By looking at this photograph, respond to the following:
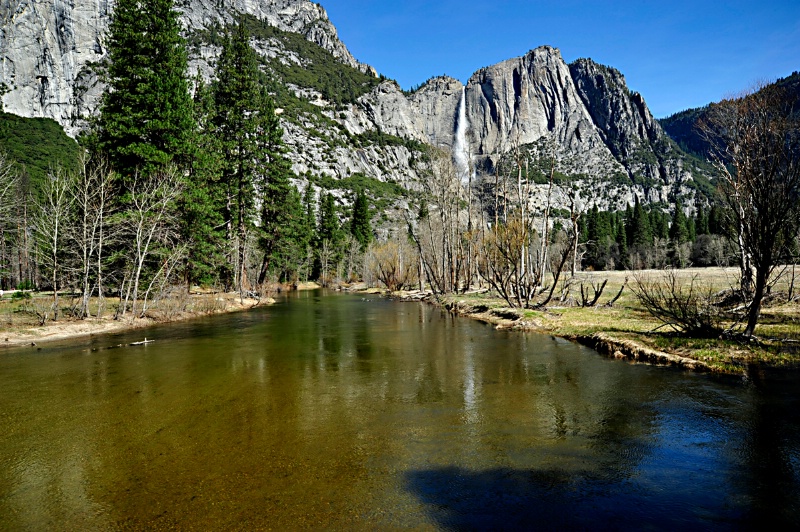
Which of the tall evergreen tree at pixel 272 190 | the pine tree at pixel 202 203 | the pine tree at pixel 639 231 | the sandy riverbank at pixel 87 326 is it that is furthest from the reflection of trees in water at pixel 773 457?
the pine tree at pixel 639 231

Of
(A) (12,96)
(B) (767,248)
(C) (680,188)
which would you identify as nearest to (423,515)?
(B) (767,248)

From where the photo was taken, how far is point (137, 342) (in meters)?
18.6

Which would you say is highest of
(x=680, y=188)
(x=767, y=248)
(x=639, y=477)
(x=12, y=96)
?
(x=12, y=96)

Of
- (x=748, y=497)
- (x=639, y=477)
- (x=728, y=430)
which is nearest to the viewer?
(x=748, y=497)

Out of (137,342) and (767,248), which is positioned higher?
(767,248)

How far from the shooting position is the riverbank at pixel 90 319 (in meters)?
19.2

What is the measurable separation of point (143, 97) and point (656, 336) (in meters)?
33.5

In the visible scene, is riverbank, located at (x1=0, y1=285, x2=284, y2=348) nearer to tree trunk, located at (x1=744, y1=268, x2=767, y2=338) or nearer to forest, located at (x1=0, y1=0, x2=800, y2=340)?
forest, located at (x1=0, y1=0, x2=800, y2=340)

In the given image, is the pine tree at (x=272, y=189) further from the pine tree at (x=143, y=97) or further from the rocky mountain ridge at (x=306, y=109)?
the rocky mountain ridge at (x=306, y=109)

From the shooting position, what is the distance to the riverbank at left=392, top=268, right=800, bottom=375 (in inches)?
488

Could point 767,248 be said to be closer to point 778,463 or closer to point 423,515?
point 778,463

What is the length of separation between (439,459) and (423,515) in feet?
5.47

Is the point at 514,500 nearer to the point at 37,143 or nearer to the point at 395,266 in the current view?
the point at 395,266

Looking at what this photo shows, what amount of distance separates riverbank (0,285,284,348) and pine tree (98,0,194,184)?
29.5 ft
